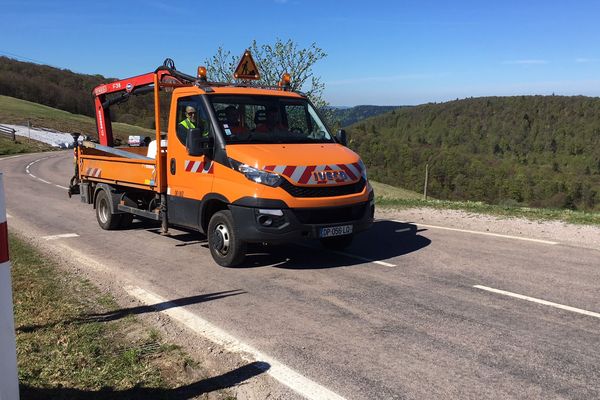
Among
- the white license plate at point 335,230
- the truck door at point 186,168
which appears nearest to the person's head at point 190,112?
the truck door at point 186,168

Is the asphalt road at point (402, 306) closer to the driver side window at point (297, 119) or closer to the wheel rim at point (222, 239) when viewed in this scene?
the wheel rim at point (222, 239)

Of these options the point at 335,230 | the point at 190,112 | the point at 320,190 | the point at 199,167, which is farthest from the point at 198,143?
the point at 335,230

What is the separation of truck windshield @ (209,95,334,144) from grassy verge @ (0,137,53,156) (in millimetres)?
38009

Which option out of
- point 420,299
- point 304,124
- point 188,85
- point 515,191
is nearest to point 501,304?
point 420,299

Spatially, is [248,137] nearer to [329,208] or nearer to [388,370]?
[329,208]

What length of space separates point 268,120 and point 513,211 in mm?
7081

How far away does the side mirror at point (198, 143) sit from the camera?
707cm

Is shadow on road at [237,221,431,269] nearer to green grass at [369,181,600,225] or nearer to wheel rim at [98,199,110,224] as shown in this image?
green grass at [369,181,600,225]

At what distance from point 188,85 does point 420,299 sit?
202 inches

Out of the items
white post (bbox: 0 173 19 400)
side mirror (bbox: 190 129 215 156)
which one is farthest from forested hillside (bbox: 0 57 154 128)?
white post (bbox: 0 173 19 400)

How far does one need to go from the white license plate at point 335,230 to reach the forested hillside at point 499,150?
3604 inches

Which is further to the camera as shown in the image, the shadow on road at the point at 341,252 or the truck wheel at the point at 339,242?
the truck wheel at the point at 339,242

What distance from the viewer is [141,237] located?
30.8 feet

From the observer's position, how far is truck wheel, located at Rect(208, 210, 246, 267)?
691cm
